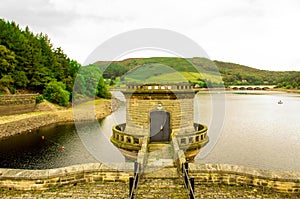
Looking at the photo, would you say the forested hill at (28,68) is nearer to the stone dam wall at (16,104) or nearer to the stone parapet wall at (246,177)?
the stone dam wall at (16,104)

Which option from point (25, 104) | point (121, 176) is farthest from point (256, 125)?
point (25, 104)

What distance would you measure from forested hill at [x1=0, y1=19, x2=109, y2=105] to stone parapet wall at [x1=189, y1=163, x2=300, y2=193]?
109 feet

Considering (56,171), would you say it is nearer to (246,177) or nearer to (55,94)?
(246,177)

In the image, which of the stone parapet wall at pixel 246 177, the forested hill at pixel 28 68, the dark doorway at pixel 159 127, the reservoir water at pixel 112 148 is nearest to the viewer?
the stone parapet wall at pixel 246 177

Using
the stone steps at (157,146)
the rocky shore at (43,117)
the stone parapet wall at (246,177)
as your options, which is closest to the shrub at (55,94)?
the rocky shore at (43,117)

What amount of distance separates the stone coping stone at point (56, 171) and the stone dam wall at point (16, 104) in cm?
2529

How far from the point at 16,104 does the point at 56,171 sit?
27818 millimetres

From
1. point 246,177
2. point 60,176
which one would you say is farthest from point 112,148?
point 246,177

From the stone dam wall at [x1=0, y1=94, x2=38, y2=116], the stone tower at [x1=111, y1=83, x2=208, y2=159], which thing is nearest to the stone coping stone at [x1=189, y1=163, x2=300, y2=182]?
the stone tower at [x1=111, y1=83, x2=208, y2=159]

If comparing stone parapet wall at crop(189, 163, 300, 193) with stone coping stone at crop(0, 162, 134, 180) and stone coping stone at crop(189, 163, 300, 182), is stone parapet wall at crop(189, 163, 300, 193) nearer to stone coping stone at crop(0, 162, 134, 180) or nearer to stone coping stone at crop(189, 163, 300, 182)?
stone coping stone at crop(189, 163, 300, 182)

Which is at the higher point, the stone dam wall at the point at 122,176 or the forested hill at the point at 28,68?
the forested hill at the point at 28,68

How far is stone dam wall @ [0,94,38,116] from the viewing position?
28.4 metres

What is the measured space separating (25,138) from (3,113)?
7.36m

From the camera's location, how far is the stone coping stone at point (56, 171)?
6.57 m
